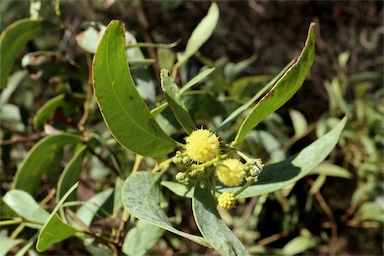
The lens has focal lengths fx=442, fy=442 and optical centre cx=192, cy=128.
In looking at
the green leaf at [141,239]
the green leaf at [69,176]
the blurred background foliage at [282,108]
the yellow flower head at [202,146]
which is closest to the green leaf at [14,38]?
the blurred background foliage at [282,108]

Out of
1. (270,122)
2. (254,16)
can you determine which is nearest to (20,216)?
(270,122)

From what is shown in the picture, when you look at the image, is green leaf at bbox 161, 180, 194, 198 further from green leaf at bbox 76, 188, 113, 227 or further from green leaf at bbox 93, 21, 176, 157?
green leaf at bbox 76, 188, 113, 227

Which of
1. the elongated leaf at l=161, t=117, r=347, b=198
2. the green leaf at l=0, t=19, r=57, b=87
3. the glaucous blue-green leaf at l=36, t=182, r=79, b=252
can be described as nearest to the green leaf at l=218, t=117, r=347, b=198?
the elongated leaf at l=161, t=117, r=347, b=198

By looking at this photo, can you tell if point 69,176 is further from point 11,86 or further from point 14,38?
point 11,86

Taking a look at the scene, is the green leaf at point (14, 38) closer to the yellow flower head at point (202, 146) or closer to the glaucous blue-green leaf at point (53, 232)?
the glaucous blue-green leaf at point (53, 232)

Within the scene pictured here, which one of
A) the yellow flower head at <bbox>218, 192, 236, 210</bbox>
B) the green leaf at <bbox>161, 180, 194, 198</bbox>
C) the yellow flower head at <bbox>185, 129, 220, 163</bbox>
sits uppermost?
the yellow flower head at <bbox>185, 129, 220, 163</bbox>
